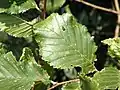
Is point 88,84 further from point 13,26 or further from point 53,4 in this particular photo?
point 53,4

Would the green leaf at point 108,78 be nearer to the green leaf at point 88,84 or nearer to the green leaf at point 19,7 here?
the green leaf at point 88,84

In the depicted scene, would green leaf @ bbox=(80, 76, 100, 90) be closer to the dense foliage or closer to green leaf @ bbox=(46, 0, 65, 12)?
the dense foliage

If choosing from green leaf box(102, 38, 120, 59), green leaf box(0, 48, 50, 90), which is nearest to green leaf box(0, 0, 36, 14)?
green leaf box(0, 48, 50, 90)

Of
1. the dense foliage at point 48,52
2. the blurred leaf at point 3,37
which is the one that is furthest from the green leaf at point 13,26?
the blurred leaf at point 3,37

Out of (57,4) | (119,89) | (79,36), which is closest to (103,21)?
(57,4)

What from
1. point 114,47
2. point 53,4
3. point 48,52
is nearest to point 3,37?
point 53,4

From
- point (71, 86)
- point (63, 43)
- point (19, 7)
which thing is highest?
point (19, 7)
